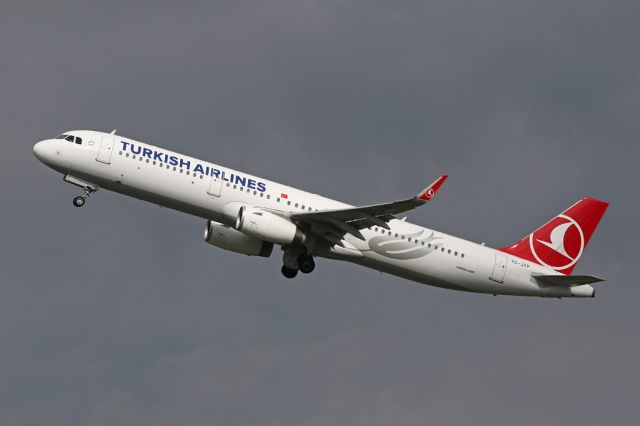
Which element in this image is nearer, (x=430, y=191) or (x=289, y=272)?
(x=430, y=191)

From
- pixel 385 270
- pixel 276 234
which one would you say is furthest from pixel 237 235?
pixel 385 270

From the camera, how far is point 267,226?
52.2 meters

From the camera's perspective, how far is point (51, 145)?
173ft

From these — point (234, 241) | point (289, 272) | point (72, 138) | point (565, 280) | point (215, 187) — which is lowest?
point (289, 272)

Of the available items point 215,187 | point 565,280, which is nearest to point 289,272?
point 215,187

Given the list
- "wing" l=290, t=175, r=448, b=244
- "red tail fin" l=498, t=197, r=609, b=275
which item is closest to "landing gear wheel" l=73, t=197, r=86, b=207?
"wing" l=290, t=175, r=448, b=244

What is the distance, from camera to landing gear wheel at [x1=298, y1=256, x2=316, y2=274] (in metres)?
55.4

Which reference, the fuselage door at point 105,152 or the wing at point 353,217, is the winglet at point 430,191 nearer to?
the wing at point 353,217

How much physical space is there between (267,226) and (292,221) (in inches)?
68.4

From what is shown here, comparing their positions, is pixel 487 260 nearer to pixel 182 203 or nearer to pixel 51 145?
pixel 182 203

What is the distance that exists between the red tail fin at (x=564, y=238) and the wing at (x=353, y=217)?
10845 mm

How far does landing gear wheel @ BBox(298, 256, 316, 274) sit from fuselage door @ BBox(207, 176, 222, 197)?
225 inches

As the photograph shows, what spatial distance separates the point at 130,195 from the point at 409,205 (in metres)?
13.7

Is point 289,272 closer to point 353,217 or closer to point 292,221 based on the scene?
point 292,221
